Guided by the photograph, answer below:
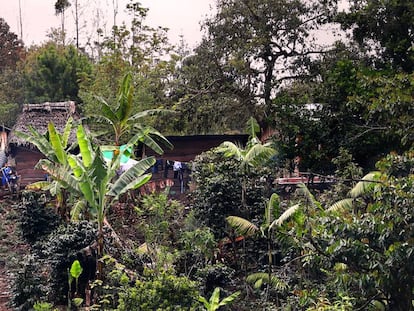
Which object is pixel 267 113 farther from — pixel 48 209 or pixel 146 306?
pixel 146 306

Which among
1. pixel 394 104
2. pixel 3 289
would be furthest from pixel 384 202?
pixel 3 289

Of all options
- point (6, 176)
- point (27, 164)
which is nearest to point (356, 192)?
point (6, 176)

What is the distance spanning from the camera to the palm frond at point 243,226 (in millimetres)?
10852

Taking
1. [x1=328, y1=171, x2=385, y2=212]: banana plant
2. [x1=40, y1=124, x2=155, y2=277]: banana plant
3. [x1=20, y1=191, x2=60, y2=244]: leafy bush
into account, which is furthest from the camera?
[x1=20, y1=191, x2=60, y2=244]: leafy bush

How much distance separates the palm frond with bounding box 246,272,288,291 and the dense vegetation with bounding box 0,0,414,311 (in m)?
0.06

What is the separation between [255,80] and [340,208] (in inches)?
320

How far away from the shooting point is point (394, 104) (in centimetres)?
1051

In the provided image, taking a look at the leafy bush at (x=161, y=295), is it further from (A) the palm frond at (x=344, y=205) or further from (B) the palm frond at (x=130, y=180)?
(A) the palm frond at (x=344, y=205)

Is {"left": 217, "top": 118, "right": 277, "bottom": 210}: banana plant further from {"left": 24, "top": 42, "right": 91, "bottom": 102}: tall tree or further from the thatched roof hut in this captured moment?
{"left": 24, "top": 42, "right": 91, "bottom": 102}: tall tree

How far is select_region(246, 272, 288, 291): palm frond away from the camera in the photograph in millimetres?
9852

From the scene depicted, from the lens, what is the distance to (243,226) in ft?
35.6

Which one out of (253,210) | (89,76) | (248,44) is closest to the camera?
(253,210)

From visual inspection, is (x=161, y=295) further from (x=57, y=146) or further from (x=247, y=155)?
(x=247, y=155)

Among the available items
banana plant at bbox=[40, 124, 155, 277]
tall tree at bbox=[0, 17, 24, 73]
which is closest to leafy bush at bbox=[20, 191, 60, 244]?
banana plant at bbox=[40, 124, 155, 277]
